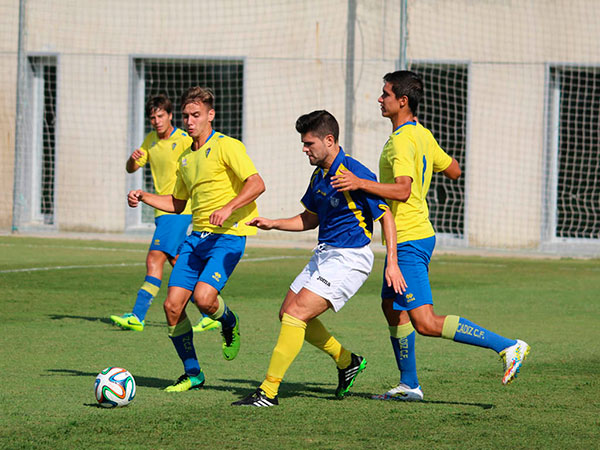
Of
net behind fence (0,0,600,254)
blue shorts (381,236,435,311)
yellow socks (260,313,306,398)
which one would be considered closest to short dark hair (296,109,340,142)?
blue shorts (381,236,435,311)

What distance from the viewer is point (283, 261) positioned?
1530cm

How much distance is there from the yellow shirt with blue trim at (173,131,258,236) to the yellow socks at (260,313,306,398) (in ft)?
4.19

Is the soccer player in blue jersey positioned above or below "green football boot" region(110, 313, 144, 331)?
above

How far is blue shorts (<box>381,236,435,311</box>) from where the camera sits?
5875mm

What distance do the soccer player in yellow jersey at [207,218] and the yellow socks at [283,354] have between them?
767 millimetres

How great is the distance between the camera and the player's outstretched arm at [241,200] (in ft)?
20.6

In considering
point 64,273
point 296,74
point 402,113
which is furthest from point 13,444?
point 296,74

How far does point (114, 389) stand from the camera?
18.4 feet

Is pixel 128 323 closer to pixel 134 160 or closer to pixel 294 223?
pixel 134 160

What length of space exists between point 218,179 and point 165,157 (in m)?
2.90

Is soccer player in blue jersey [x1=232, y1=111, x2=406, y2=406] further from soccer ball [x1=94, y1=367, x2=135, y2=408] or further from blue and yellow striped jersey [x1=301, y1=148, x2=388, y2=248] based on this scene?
soccer ball [x1=94, y1=367, x2=135, y2=408]

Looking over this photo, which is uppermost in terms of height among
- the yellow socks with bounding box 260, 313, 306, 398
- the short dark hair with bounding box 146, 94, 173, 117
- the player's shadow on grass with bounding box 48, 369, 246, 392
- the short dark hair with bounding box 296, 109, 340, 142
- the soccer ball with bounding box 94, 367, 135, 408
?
the short dark hair with bounding box 146, 94, 173, 117

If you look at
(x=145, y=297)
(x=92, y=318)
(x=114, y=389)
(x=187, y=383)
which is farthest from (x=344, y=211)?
(x=92, y=318)

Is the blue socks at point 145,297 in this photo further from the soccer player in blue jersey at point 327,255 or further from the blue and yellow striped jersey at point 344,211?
the blue and yellow striped jersey at point 344,211
